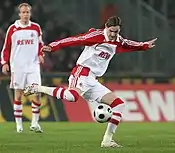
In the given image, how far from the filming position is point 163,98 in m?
19.7

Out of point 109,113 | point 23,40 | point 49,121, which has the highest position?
point 23,40

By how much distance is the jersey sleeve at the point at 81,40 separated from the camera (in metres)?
10.8

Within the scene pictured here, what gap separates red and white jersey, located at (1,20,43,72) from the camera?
557 inches

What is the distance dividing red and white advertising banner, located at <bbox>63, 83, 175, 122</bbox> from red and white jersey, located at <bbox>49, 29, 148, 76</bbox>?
7.98 m

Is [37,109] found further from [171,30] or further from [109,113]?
[171,30]

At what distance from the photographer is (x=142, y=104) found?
64.3 feet

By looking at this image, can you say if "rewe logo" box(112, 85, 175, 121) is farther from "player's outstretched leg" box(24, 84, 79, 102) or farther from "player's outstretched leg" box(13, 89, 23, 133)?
"player's outstretched leg" box(24, 84, 79, 102)

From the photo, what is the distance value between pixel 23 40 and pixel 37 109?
1334 mm

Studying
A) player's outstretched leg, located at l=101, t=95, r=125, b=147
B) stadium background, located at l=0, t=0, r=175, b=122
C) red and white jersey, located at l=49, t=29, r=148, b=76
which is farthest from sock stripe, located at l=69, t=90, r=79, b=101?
stadium background, located at l=0, t=0, r=175, b=122

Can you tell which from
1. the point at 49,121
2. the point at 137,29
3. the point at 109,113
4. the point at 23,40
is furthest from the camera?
the point at 137,29

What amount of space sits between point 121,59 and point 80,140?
8.92 metres

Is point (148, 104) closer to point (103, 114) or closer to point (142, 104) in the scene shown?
point (142, 104)

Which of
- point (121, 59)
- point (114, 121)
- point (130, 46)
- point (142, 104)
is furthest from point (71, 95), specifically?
point (121, 59)

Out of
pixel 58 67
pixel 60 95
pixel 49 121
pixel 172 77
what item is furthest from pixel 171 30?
pixel 60 95
